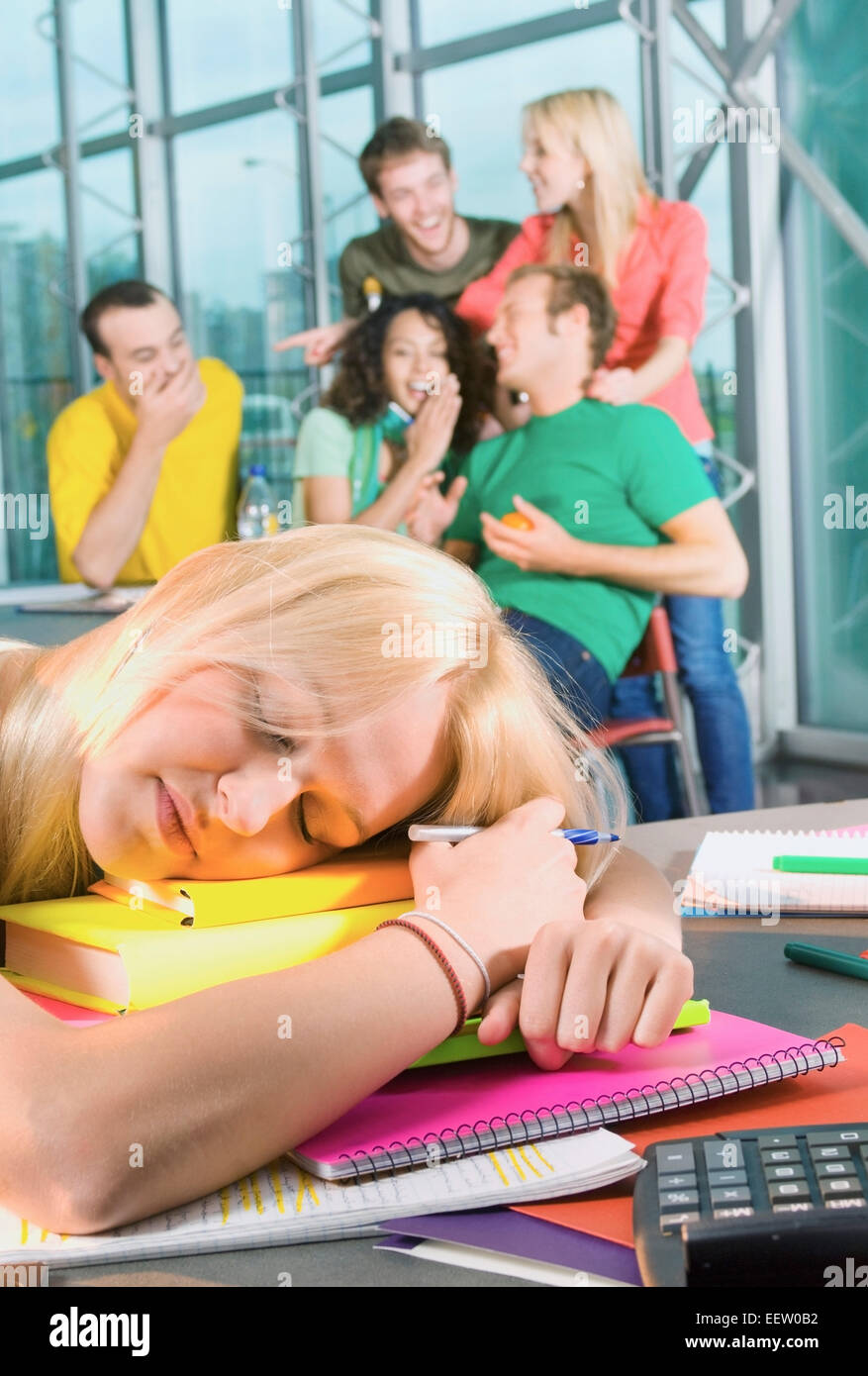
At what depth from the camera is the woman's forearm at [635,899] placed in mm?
842

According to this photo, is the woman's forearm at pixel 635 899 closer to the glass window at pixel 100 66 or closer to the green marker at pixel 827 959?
the green marker at pixel 827 959

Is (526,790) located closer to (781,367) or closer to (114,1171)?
(114,1171)

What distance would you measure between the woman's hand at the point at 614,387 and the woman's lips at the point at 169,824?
276 centimetres

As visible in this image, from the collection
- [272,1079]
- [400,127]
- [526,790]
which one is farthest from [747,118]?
[272,1079]

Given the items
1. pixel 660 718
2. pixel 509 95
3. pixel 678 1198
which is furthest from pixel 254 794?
pixel 509 95

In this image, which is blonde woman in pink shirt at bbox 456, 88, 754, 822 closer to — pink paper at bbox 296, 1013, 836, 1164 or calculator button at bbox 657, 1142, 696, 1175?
pink paper at bbox 296, 1013, 836, 1164

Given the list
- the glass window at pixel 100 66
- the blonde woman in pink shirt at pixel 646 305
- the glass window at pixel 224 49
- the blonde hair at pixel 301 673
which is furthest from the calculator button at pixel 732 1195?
the glass window at pixel 100 66

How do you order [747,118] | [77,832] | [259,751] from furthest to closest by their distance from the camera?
[747,118] → [77,832] → [259,751]

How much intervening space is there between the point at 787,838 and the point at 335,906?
20.0 inches

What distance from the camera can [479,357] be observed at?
11.9 feet

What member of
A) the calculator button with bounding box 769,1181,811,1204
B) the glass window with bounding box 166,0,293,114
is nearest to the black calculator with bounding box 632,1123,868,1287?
the calculator button with bounding box 769,1181,811,1204

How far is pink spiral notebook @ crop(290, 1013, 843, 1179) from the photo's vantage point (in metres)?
0.59

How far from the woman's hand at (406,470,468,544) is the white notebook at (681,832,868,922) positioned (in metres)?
2.48

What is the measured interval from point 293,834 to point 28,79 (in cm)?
Answer: 471
